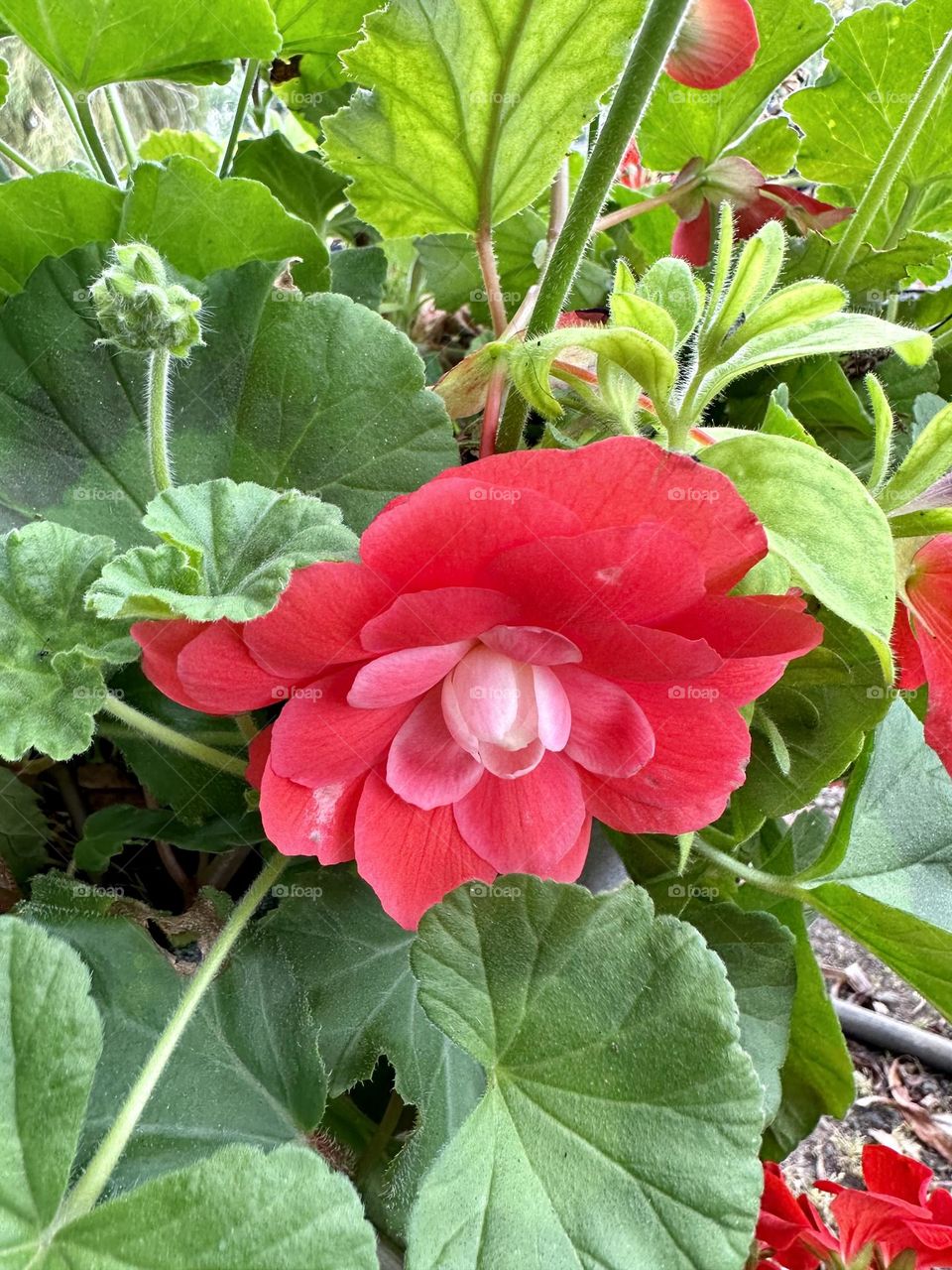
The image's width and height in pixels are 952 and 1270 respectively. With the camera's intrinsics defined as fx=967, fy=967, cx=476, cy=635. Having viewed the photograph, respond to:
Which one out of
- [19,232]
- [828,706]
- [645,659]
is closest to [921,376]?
[828,706]

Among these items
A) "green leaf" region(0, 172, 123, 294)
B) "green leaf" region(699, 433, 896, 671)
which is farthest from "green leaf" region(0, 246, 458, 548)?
"green leaf" region(699, 433, 896, 671)

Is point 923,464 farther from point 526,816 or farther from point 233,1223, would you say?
→ point 233,1223

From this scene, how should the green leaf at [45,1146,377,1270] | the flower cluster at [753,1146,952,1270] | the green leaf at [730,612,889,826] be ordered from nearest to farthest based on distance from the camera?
the green leaf at [45,1146,377,1270] < the green leaf at [730,612,889,826] < the flower cluster at [753,1146,952,1270]

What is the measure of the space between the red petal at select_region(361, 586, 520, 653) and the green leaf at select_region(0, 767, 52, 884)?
257 mm

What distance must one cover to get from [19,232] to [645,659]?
34 cm

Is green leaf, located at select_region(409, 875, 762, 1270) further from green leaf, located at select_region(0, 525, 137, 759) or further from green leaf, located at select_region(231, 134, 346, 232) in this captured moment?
green leaf, located at select_region(231, 134, 346, 232)

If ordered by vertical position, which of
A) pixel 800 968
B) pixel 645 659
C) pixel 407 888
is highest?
pixel 645 659

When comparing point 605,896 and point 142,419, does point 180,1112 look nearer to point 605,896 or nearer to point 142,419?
point 605,896

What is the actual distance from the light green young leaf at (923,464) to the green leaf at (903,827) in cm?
14

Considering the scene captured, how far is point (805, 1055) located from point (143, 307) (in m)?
0.49

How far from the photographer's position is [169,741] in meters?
0.37

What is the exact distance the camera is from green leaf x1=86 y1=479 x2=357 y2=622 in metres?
0.28

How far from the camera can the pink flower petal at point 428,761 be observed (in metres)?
0.34

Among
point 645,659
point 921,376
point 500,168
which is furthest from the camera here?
point 921,376
